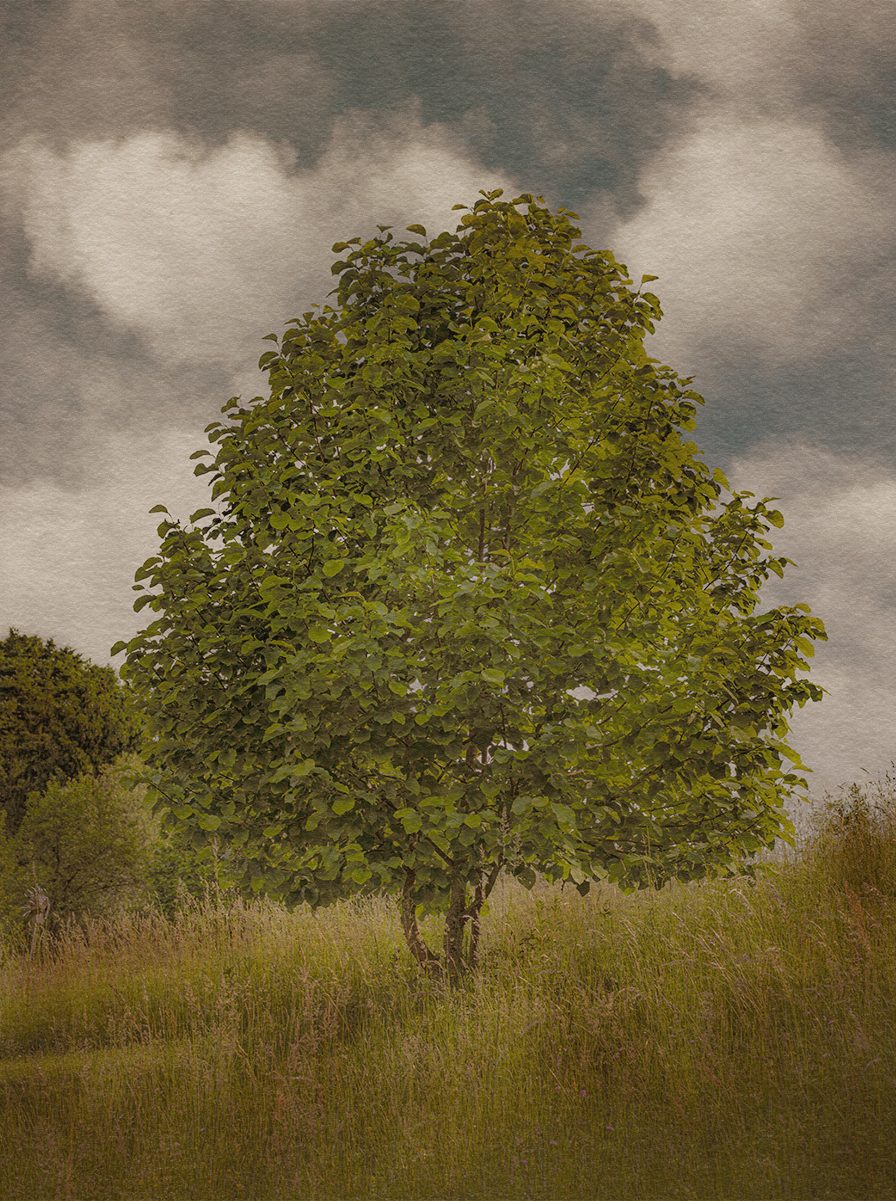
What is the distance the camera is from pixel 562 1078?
598 cm

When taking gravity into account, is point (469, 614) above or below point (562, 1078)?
above

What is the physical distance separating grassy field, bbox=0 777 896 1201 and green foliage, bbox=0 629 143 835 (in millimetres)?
10386

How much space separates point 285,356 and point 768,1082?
7064mm

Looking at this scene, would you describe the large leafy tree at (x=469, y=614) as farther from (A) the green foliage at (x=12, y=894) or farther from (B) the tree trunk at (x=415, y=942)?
(A) the green foliage at (x=12, y=894)

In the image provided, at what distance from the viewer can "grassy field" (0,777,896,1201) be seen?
16.7 feet

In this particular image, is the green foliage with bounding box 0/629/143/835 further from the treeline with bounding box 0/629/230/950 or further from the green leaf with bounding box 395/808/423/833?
the green leaf with bounding box 395/808/423/833

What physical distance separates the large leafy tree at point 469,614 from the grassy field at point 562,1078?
0.86 m

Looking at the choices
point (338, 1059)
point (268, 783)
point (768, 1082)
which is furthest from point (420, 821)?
point (768, 1082)

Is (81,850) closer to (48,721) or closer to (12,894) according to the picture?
(12,894)

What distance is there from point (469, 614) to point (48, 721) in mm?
15748

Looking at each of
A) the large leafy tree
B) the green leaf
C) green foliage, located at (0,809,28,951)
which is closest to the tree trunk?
the large leafy tree

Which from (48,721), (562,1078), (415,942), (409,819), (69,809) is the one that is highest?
(48,721)

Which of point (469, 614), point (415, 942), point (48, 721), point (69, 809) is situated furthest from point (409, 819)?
→ point (48, 721)

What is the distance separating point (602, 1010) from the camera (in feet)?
20.9
